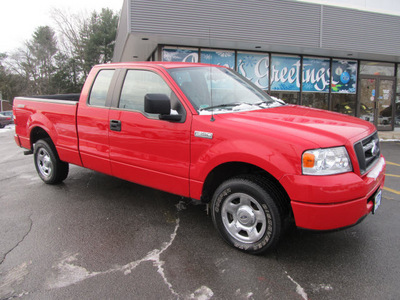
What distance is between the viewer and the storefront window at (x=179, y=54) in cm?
1088

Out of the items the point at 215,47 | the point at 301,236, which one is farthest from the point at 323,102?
the point at 301,236

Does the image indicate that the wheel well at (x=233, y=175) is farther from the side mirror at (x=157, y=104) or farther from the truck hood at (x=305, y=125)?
the side mirror at (x=157, y=104)

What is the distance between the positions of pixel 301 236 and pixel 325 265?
0.55m

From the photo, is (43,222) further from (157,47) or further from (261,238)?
(157,47)

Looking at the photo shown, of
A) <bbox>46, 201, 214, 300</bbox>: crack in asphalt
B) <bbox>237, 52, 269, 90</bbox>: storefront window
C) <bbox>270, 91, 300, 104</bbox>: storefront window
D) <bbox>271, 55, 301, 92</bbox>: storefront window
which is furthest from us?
<bbox>270, 91, 300, 104</bbox>: storefront window

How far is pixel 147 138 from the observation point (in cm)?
331

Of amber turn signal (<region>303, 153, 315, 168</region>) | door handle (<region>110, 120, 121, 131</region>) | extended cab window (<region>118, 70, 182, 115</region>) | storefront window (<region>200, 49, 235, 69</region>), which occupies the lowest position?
amber turn signal (<region>303, 153, 315, 168</region>)

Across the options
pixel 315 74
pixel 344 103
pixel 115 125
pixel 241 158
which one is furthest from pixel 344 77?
pixel 241 158

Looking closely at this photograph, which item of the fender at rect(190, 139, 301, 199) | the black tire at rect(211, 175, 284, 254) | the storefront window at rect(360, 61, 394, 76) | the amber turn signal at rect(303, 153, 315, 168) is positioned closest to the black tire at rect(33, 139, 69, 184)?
the fender at rect(190, 139, 301, 199)

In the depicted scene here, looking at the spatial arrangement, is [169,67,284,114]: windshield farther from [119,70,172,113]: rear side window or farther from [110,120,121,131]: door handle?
[110,120,121,131]: door handle

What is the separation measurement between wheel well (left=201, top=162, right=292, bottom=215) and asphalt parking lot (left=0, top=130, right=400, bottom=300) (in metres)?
0.52

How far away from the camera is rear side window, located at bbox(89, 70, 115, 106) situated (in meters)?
3.94

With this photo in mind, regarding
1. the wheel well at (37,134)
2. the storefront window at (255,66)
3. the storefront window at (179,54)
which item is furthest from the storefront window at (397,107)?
the wheel well at (37,134)

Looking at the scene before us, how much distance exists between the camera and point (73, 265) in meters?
2.71
